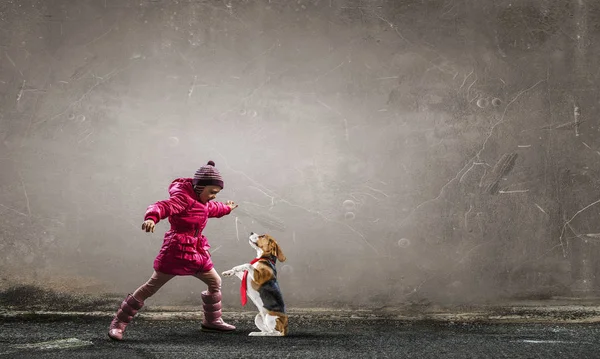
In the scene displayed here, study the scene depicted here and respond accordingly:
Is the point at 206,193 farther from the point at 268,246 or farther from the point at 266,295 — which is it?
the point at 266,295

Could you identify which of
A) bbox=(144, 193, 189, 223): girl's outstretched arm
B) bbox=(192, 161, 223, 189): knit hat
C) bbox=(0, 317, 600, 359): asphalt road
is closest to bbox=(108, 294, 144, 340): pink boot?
bbox=(0, 317, 600, 359): asphalt road

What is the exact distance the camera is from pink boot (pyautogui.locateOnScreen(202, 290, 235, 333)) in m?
3.77

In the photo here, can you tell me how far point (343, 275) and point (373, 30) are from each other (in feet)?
6.48

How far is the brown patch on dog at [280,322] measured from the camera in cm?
359

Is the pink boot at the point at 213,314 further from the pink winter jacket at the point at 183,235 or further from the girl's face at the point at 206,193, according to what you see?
the girl's face at the point at 206,193

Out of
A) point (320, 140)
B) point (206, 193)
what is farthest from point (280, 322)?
point (320, 140)

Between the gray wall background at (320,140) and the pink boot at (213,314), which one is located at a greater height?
the gray wall background at (320,140)

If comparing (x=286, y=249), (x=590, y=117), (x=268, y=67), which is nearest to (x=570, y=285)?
(x=590, y=117)

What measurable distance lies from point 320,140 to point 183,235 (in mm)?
1419

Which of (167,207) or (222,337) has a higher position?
(167,207)

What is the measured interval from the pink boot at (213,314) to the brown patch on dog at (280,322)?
377 mm

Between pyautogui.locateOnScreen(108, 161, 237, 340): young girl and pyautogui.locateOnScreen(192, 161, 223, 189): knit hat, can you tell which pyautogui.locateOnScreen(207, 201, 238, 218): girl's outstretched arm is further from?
pyautogui.locateOnScreen(192, 161, 223, 189): knit hat

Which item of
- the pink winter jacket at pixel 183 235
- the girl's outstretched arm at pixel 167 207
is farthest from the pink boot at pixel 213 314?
the girl's outstretched arm at pixel 167 207

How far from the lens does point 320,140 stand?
445cm
